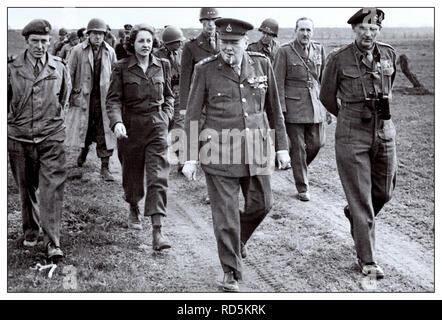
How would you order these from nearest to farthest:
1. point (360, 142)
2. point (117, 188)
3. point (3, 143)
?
1. point (3, 143)
2. point (360, 142)
3. point (117, 188)

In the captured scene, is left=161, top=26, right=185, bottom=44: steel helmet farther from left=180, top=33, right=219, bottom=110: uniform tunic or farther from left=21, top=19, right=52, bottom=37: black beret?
left=21, top=19, right=52, bottom=37: black beret

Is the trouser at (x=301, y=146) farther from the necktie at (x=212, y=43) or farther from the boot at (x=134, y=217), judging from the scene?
the boot at (x=134, y=217)

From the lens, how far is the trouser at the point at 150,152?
7488mm

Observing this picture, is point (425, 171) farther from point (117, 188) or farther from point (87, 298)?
point (87, 298)

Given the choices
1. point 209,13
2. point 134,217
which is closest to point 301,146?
point 209,13

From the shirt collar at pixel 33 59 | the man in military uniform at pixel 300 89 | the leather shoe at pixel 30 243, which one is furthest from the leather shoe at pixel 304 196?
the shirt collar at pixel 33 59

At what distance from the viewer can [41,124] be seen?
691 cm

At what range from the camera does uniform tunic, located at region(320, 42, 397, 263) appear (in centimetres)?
658

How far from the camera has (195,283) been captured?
6590 millimetres

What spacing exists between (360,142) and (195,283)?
Answer: 6.89ft

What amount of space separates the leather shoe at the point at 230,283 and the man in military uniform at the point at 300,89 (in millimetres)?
3278

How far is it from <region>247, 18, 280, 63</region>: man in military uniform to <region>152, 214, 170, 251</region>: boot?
438 centimetres

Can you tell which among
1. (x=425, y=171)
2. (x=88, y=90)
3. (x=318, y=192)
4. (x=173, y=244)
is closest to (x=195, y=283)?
(x=173, y=244)

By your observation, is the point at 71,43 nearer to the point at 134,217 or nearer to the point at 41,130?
the point at 134,217
